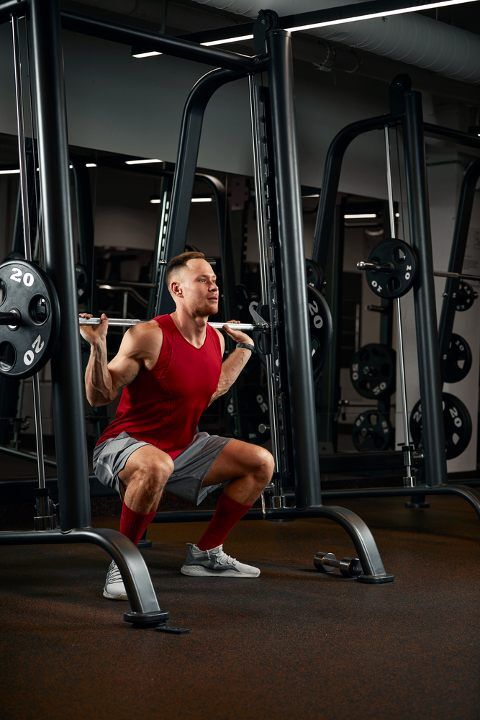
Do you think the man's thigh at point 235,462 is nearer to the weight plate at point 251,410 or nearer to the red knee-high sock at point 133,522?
the red knee-high sock at point 133,522

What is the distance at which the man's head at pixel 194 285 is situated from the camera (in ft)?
11.3

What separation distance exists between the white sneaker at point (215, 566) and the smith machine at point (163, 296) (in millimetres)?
243

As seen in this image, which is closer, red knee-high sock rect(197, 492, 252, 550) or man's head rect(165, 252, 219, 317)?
man's head rect(165, 252, 219, 317)

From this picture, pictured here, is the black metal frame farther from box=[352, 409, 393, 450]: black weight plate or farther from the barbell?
the barbell

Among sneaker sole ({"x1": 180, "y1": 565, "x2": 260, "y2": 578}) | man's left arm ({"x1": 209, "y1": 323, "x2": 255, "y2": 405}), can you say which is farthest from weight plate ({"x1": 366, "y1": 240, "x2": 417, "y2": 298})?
sneaker sole ({"x1": 180, "y1": 565, "x2": 260, "y2": 578})

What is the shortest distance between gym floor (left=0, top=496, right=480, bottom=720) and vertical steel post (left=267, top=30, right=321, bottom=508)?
1.40 ft

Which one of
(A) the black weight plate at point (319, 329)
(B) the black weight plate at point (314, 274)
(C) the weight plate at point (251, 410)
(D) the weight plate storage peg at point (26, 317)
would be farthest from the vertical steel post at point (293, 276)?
(C) the weight plate at point (251, 410)

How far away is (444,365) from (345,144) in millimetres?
1677

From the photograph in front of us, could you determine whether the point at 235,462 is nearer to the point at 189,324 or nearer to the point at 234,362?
the point at 234,362

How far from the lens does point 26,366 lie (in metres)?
2.97

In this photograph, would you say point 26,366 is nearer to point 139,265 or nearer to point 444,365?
point 139,265

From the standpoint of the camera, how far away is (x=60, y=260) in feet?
9.80

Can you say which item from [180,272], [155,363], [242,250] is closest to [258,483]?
[155,363]

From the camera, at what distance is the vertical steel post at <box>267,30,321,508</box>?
Result: 3748 mm
